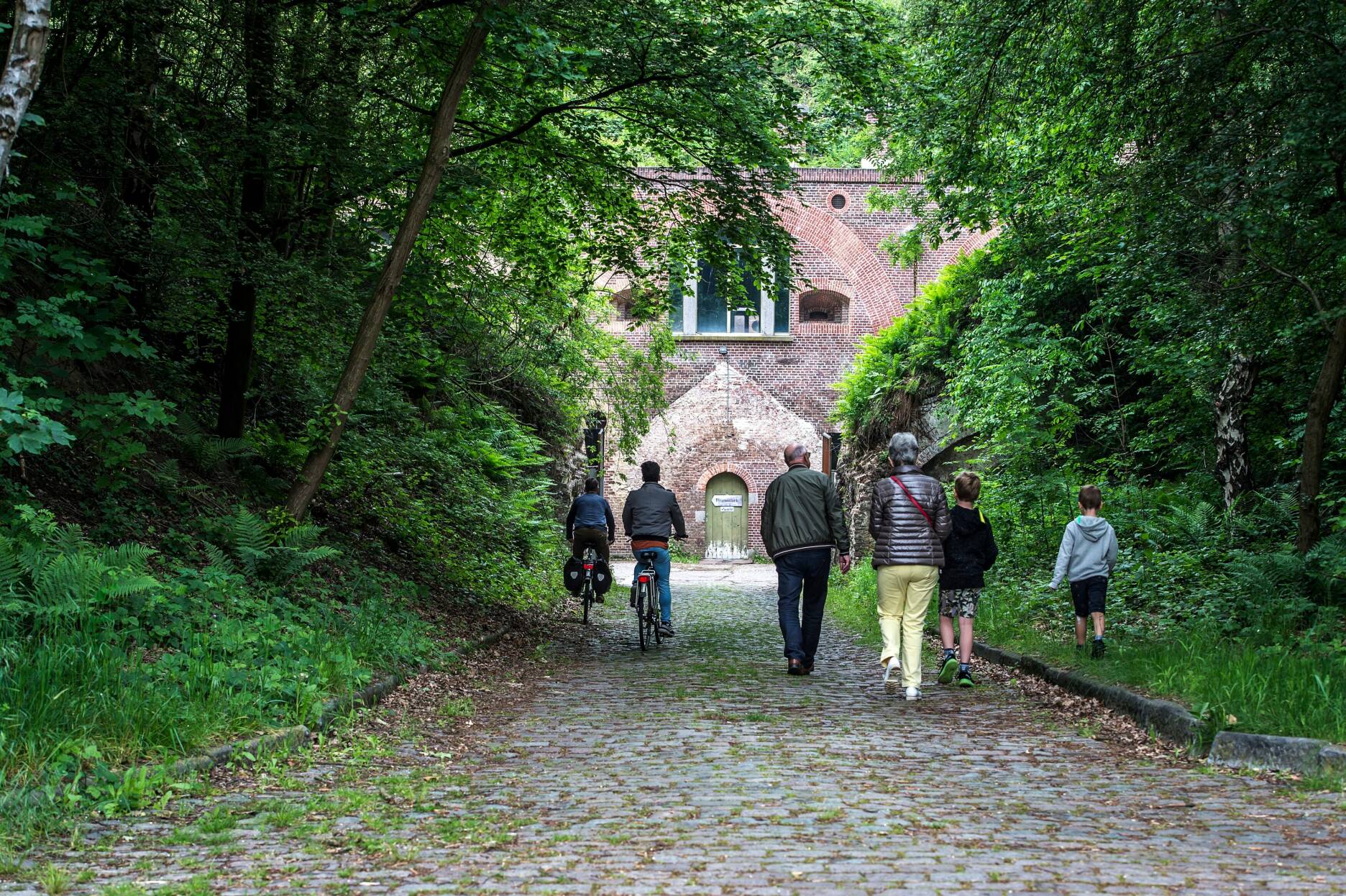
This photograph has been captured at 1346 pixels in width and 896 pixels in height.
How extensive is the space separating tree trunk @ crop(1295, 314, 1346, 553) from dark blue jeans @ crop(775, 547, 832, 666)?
379 centimetres

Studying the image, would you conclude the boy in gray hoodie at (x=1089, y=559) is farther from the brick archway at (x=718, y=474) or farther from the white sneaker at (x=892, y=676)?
the brick archway at (x=718, y=474)

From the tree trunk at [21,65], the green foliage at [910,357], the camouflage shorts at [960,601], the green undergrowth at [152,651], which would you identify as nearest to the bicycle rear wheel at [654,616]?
the green undergrowth at [152,651]

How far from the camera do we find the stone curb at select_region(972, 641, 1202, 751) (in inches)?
247

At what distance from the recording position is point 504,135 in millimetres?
10711

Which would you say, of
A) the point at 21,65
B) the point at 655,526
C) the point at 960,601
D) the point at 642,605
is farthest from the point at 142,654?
the point at 655,526

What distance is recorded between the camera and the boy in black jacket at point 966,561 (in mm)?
9047

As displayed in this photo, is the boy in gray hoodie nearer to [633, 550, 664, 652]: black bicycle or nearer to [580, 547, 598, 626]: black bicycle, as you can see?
[633, 550, 664, 652]: black bicycle

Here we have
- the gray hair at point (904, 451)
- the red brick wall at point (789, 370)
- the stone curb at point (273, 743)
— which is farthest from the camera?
the red brick wall at point (789, 370)

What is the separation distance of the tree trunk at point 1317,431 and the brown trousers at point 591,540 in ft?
23.2

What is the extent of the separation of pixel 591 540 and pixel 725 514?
884 inches

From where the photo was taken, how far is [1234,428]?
11469 millimetres

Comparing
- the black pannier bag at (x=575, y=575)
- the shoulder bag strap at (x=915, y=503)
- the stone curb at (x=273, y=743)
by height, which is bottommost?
the stone curb at (x=273, y=743)

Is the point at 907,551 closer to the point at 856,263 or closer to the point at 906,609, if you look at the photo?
the point at 906,609

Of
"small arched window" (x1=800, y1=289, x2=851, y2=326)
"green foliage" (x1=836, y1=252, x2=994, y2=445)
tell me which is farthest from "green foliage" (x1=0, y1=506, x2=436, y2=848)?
"small arched window" (x1=800, y1=289, x2=851, y2=326)
